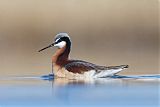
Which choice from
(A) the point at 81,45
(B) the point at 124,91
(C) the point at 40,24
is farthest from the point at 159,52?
(B) the point at 124,91

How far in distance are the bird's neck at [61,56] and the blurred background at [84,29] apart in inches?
81.7

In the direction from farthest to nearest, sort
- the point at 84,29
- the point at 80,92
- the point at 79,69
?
the point at 84,29 < the point at 79,69 < the point at 80,92

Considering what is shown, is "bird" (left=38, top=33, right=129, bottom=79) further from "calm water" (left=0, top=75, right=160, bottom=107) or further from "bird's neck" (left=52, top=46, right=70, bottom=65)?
"calm water" (left=0, top=75, right=160, bottom=107)

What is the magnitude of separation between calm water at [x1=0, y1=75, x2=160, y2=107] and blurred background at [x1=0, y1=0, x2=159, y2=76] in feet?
10.5

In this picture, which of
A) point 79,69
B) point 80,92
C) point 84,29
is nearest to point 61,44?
point 79,69

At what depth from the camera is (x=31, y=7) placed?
22188 mm

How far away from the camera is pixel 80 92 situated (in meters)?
12.4

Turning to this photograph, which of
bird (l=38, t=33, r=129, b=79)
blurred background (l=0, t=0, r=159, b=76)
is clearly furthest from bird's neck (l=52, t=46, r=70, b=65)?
blurred background (l=0, t=0, r=159, b=76)

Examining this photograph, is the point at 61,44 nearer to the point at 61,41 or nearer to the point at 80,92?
the point at 61,41

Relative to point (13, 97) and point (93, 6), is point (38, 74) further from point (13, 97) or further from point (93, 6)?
point (93, 6)

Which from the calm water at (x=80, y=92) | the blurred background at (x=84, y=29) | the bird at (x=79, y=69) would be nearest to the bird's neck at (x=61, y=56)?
the bird at (x=79, y=69)

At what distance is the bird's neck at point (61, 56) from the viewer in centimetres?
1476

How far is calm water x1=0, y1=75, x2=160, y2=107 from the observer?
1155cm

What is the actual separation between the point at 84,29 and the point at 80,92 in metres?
9.01
